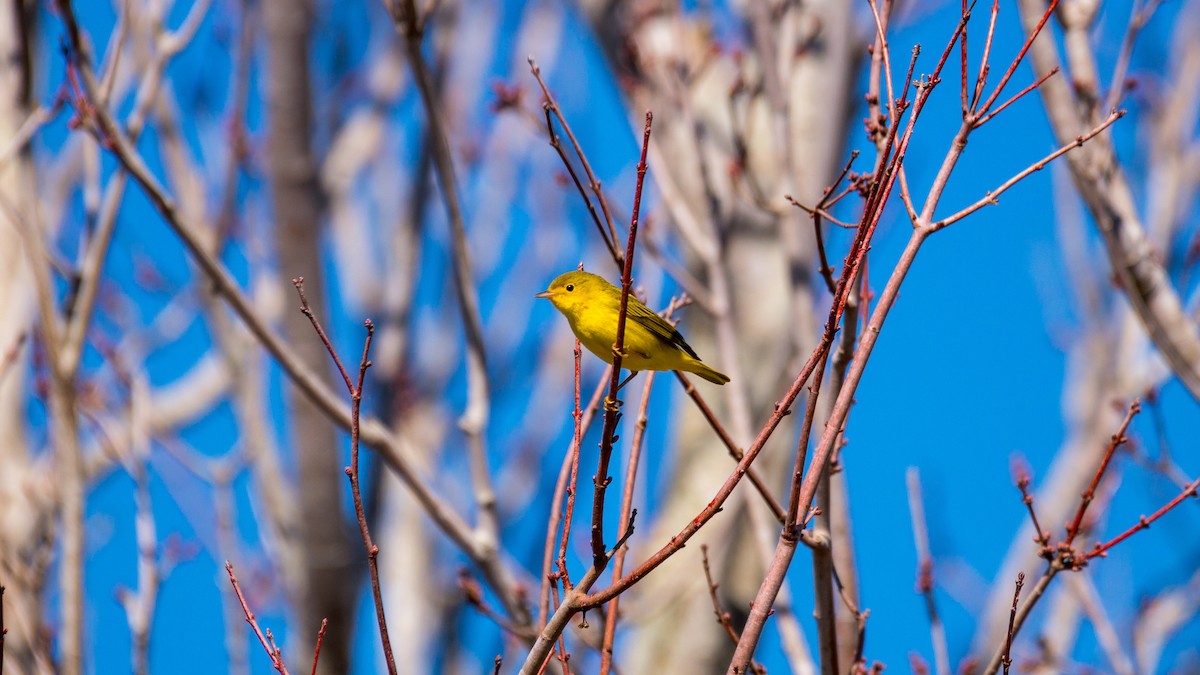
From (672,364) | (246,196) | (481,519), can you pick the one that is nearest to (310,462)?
(481,519)

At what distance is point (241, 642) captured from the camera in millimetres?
4672

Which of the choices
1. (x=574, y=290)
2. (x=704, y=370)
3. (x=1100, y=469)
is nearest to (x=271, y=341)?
(x=574, y=290)

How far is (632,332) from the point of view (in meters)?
3.64

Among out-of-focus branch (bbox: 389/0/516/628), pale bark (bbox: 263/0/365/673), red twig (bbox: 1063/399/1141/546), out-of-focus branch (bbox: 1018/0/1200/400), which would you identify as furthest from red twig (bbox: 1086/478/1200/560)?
pale bark (bbox: 263/0/365/673)

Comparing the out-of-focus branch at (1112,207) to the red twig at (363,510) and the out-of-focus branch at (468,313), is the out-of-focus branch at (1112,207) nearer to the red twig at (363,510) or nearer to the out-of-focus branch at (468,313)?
the out-of-focus branch at (468,313)

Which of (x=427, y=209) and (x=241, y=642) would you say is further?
(x=427, y=209)

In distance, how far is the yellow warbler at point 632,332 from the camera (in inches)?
143

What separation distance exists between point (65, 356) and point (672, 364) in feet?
7.11

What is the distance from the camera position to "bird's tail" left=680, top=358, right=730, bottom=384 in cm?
376

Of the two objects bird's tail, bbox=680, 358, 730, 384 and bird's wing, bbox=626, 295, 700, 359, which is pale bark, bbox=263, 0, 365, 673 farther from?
bird's tail, bbox=680, 358, 730, 384

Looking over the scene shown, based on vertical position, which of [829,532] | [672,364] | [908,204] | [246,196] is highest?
[246,196]

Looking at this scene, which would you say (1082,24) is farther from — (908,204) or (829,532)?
(829,532)

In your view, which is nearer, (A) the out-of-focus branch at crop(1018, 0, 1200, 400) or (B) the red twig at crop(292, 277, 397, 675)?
(B) the red twig at crop(292, 277, 397, 675)

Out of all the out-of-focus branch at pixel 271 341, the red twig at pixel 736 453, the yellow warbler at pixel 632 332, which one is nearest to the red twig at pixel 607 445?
the red twig at pixel 736 453
